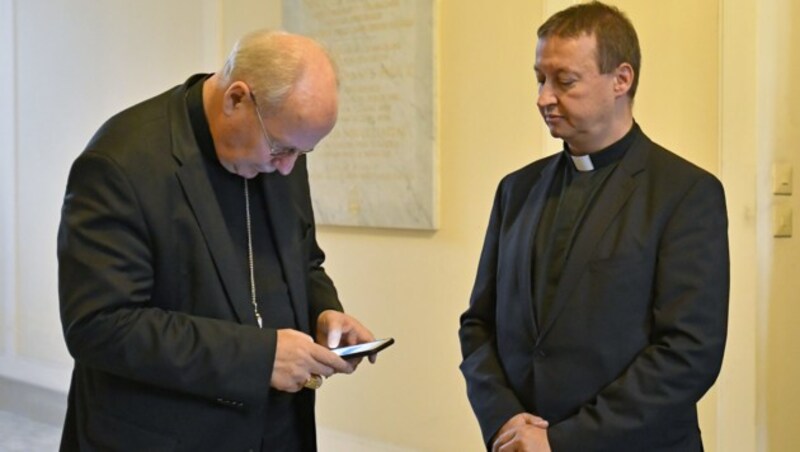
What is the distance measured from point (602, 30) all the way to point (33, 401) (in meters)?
4.33

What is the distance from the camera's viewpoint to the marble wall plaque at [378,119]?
3342mm

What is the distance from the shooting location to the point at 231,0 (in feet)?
13.3

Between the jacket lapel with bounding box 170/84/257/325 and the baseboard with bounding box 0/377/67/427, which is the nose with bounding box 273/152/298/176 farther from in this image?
the baseboard with bounding box 0/377/67/427

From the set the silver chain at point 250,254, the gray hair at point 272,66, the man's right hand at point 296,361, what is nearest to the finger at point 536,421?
the man's right hand at point 296,361

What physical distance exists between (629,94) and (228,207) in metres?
0.84

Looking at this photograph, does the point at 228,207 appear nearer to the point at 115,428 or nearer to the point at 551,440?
the point at 115,428

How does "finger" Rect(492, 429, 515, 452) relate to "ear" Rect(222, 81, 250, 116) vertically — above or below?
below

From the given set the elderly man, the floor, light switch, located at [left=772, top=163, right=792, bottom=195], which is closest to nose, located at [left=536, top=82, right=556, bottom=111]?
the elderly man

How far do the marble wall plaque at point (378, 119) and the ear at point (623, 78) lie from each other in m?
1.56

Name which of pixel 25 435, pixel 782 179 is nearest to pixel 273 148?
pixel 782 179

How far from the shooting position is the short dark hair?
1.76 meters

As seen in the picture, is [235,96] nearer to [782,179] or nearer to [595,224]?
[595,224]

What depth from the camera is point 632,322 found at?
1698 millimetres

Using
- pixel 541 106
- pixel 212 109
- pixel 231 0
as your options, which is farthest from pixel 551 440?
pixel 231 0
